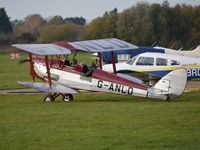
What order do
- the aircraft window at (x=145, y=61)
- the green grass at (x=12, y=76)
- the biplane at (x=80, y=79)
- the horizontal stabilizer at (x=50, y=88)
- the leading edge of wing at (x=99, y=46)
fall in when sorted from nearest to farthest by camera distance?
the biplane at (x=80, y=79)
the horizontal stabilizer at (x=50, y=88)
the leading edge of wing at (x=99, y=46)
the aircraft window at (x=145, y=61)
the green grass at (x=12, y=76)

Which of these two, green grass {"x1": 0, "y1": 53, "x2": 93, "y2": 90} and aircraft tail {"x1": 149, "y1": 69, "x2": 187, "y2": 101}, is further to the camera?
green grass {"x1": 0, "y1": 53, "x2": 93, "y2": 90}

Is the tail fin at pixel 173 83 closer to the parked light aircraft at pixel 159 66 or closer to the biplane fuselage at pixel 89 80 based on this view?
the biplane fuselage at pixel 89 80

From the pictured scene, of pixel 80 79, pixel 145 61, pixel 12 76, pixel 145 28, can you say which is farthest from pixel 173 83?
pixel 145 28

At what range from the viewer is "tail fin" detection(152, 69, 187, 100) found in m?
16.6

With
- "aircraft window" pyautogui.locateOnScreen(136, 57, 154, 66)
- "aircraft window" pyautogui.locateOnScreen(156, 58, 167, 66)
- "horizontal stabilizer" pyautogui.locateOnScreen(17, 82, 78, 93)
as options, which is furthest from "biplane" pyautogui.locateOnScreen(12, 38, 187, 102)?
"aircraft window" pyautogui.locateOnScreen(156, 58, 167, 66)

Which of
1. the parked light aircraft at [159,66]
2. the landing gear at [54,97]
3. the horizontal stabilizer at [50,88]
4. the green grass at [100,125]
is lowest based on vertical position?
the green grass at [100,125]

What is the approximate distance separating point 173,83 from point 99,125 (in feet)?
14.6

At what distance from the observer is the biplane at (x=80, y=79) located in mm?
17062

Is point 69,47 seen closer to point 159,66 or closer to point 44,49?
point 44,49

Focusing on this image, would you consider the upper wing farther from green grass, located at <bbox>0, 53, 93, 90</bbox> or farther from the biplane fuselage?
green grass, located at <bbox>0, 53, 93, 90</bbox>

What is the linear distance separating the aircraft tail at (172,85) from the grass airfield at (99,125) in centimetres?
36

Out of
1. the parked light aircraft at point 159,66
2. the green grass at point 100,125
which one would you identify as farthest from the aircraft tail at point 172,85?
the parked light aircraft at point 159,66

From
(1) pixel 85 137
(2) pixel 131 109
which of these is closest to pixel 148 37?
(2) pixel 131 109

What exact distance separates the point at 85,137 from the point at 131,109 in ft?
15.2
